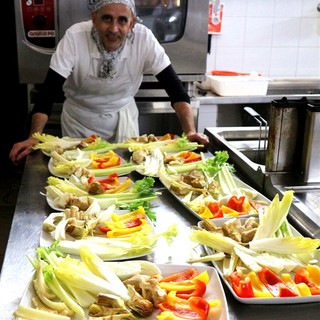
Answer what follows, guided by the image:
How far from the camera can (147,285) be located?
1250 millimetres

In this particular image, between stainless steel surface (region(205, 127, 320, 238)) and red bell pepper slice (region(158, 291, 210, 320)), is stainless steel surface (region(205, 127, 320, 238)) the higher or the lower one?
the higher one

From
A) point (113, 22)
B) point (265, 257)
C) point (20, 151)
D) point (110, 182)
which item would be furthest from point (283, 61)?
point (265, 257)

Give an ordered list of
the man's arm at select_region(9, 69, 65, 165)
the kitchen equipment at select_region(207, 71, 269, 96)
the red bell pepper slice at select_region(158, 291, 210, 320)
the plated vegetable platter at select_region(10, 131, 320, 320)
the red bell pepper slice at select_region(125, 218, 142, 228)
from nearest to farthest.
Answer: the red bell pepper slice at select_region(158, 291, 210, 320) → the plated vegetable platter at select_region(10, 131, 320, 320) → the red bell pepper slice at select_region(125, 218, 142, 228) → the man's arm at select_region(9, 69, 65, 165) → the kitchen equipment at select_region(207, 71, 269, 96)

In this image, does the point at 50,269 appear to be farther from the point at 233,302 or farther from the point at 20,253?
the point at 233,302

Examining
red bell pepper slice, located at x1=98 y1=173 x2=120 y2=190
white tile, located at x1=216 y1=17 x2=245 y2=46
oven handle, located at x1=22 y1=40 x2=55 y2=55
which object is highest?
white tile, located at x1=216 y1=17 x2=245 y2=46

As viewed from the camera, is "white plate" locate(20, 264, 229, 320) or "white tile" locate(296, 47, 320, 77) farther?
"white tile" locate(296, 47, 320, 77)

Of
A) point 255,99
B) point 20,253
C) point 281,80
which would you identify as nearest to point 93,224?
point 20,253

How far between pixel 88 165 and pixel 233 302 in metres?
1.15

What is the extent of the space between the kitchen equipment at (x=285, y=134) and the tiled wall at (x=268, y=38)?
262cm

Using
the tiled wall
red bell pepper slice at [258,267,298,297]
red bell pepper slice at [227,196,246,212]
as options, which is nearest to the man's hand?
red bell pepper slice at [227,196,246,212]

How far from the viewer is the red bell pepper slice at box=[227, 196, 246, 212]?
1803mm

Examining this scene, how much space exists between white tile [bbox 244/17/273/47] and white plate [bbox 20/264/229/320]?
3.50 meters

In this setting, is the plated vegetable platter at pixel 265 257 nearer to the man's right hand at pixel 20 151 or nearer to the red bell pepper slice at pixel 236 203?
the red bell pepper slice at pixel 236 203

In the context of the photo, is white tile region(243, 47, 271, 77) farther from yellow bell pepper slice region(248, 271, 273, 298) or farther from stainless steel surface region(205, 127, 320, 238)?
yellow bell pepper slice region(248, 271, 273, 298)
